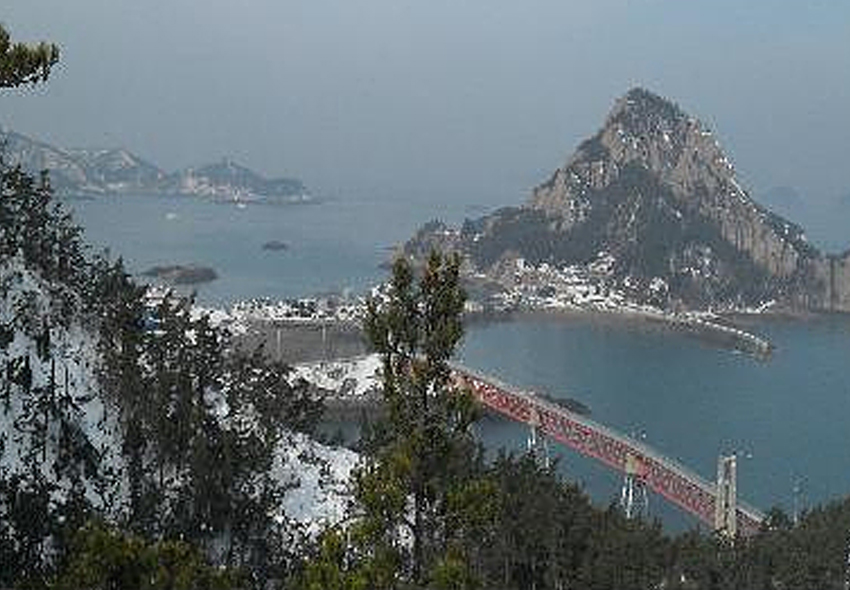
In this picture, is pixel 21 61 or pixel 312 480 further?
pixel 312 480

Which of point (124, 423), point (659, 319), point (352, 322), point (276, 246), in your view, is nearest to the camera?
point (124, 423)

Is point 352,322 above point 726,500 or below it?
above

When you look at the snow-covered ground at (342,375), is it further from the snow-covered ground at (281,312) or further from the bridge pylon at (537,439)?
the snow-covered ground at (281,312)

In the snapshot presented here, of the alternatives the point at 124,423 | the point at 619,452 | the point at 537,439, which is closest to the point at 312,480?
the point at 124,423

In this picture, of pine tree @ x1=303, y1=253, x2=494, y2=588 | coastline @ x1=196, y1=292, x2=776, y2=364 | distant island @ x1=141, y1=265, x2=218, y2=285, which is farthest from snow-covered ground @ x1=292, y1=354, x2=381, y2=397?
pine tree @ x1=303, y1=253, x2=494, y2=588

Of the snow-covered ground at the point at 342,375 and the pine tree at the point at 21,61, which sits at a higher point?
the pine tree at the point at 21,61

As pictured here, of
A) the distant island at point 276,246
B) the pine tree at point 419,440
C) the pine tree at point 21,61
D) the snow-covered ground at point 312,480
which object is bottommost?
the distant island at point 276,246

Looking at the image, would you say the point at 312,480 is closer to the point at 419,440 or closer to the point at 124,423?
the point at 124,423

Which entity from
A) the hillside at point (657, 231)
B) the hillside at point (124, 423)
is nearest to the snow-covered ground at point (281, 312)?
the hillside at point (657, 231)
